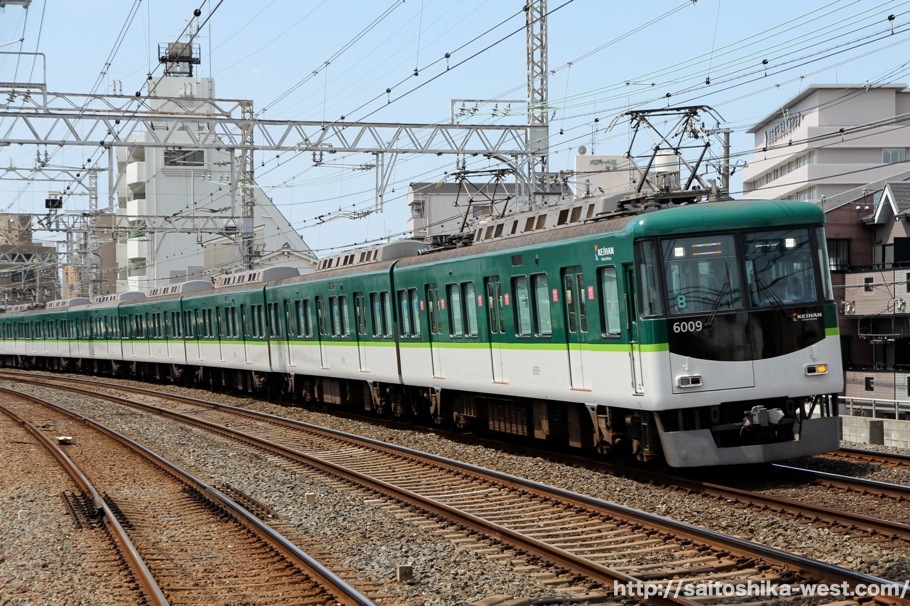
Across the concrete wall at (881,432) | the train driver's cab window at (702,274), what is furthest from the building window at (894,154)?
the train driver's cab window at (702,274)

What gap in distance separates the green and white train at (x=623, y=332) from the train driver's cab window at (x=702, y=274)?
0.04ft

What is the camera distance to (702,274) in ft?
37.3

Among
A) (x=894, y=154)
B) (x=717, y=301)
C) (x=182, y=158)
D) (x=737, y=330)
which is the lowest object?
(x=737, y=330)

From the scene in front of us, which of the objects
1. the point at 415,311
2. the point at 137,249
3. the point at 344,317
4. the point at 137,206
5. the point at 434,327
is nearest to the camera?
the point at 434,327

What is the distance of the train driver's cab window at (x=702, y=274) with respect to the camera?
37.0ft

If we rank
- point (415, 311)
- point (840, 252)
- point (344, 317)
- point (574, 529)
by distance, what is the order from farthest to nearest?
point (840, 252)
point (344, 317)
point (415, 311)
point (574, 529)

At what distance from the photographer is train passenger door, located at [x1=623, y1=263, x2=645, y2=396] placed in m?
11.4

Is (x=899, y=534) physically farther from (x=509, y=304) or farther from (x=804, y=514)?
(x=509, y=304)

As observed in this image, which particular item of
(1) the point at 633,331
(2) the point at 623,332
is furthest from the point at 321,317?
(1) the point at 633,331

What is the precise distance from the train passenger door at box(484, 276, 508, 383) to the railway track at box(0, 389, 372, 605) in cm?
409

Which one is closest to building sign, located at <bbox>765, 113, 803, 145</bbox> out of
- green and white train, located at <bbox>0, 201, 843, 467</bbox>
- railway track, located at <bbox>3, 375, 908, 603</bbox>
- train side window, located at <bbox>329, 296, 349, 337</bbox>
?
train side window, located at <bbox>329, 296, 349, 337</bbox>

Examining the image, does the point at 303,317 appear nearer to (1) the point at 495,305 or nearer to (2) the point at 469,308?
(2) the point at 469,308

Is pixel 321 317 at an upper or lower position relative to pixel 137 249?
lower

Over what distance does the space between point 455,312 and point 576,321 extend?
3.79 m
